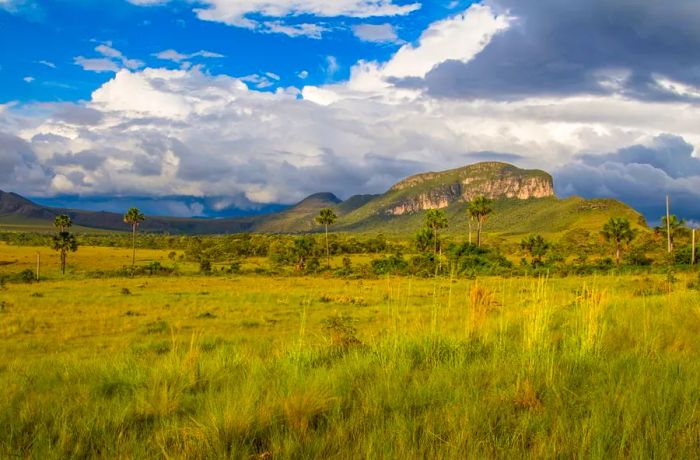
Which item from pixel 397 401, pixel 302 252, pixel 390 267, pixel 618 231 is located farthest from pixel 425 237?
pixel 397 401

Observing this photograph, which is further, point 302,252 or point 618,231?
point 302,252

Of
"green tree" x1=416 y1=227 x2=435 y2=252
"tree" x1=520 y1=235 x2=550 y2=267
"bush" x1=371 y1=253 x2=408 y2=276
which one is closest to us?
"bush" x1=371 y1=253 x2=408 y2=276

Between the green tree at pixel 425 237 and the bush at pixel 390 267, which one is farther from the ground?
the green tree at pixel 425 237

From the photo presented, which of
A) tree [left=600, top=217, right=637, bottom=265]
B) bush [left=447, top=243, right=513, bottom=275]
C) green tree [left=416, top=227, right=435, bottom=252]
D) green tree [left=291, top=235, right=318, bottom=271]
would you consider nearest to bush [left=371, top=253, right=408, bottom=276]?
bush [left=447, top=243, right=513, bottom=275]

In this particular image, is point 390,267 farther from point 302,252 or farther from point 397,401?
point 397,401

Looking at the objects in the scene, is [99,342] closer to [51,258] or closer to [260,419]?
[260,419]

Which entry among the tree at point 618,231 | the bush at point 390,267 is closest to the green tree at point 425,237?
the bush at point 390,267

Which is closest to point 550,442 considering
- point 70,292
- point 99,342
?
point 99,342

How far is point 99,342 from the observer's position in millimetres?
18141

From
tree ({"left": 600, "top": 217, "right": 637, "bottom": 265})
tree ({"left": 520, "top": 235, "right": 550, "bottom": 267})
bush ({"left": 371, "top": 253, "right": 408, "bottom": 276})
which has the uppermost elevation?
tree ({"left": 600, "top": 217, "right": 637, "bottom": 265})

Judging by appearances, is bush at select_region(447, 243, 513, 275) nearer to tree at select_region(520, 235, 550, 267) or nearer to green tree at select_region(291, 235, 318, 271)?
tree at select_region(520, 235, 550, 267)

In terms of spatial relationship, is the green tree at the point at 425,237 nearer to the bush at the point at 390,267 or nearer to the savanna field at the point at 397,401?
the bush at the point at 390,267

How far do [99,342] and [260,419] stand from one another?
654 inches

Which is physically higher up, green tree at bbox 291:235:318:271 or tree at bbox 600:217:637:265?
tree at bbox 600:217:637:265
